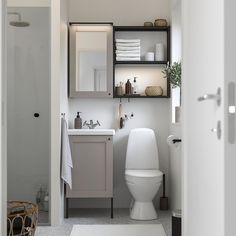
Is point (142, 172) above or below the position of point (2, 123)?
below

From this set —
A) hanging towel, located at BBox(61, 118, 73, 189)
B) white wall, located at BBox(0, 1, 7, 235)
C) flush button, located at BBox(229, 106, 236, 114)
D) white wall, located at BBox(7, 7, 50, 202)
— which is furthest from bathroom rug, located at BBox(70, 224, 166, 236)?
flush button, located at BBox(229, 106, 236, 114)

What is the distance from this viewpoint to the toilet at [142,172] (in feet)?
13.5

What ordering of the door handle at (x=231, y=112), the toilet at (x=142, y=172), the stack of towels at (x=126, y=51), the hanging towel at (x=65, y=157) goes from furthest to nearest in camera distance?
the stack of towels at (x=126, y=51) < the toilet at (x=142, y=172) < the hanging towel at (x=65, y=157) < the door handle at (x=231, y=112)

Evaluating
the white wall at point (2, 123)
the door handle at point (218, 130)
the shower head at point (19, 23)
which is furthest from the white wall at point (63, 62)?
the door handle at point (218, 130)

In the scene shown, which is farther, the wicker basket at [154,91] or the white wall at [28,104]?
the wicker basket at [154,91]

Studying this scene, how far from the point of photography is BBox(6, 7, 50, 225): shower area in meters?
4.11

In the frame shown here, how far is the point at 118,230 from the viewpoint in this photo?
12.5 feet

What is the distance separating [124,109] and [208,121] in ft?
10.3

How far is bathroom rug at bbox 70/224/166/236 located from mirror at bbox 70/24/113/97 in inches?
57.4

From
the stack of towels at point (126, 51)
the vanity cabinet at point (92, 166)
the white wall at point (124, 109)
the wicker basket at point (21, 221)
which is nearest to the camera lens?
the wicker basket at point (21, 221)

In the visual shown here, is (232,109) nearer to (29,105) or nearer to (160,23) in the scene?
(29,105)

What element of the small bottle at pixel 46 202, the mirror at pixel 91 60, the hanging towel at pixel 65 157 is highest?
the mirror at pixel 91 60

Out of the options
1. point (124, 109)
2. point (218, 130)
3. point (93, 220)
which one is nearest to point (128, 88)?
point (124, 109)

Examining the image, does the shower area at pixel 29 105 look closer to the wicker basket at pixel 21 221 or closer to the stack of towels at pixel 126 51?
the stack of towels at pixel 126 51
